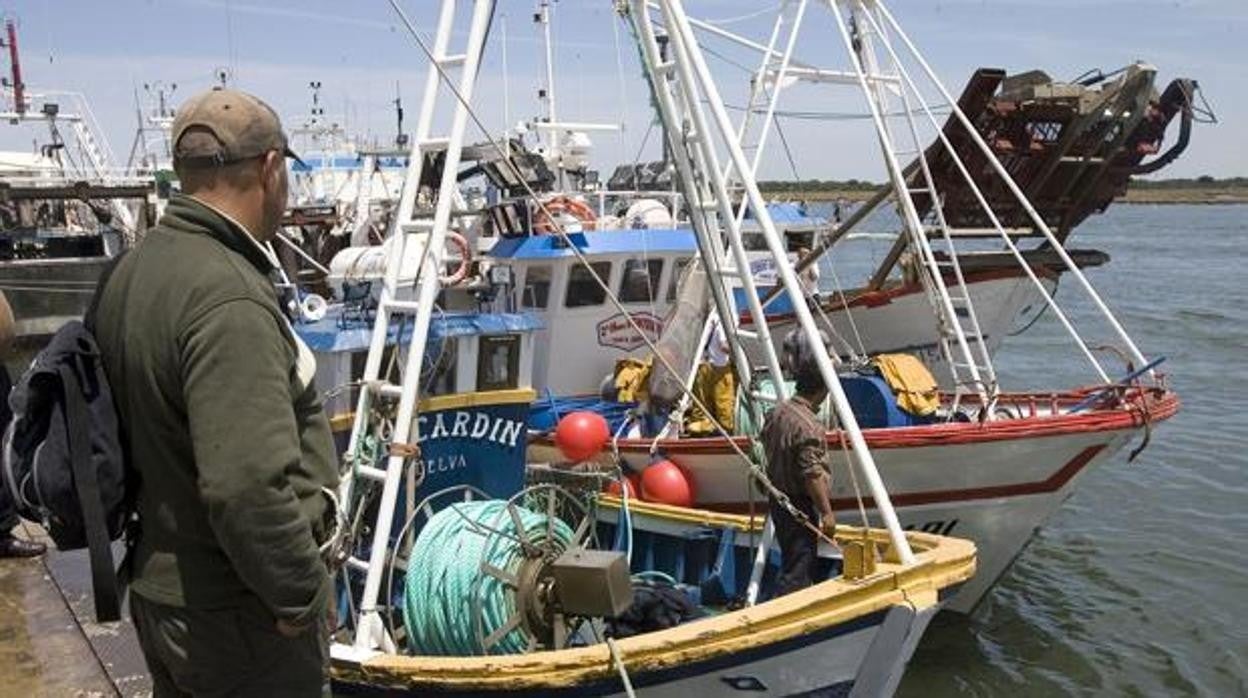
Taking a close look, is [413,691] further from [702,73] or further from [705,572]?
[702,73]

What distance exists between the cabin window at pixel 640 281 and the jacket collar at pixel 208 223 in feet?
27.6

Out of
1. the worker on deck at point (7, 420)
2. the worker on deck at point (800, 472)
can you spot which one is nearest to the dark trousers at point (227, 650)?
the worker on deck at point (7, 420)

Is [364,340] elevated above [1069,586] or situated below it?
above

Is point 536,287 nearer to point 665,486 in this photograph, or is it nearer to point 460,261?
point 460,261

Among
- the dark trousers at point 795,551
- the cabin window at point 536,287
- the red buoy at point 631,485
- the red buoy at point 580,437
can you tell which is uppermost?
the cabin window at point 536,287

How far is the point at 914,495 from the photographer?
798 cm

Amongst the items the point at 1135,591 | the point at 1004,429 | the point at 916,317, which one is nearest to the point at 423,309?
the point at 1004,429

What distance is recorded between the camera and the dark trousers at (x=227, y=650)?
91.4 inches

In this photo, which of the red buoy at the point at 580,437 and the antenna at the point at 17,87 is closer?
the red buoy at the point at 580,437

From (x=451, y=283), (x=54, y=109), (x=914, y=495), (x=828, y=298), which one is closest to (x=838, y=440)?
(x=914, y=495)

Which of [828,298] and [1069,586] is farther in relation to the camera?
[828,298]

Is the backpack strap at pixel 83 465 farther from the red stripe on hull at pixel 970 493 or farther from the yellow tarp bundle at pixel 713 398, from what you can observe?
the yellow tarp bundle at pixel 713 398

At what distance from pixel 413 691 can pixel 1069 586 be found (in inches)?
293

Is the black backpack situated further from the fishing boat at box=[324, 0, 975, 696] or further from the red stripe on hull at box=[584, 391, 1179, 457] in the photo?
the red stripe on hull at box=[584, 391, 1179, 457]
